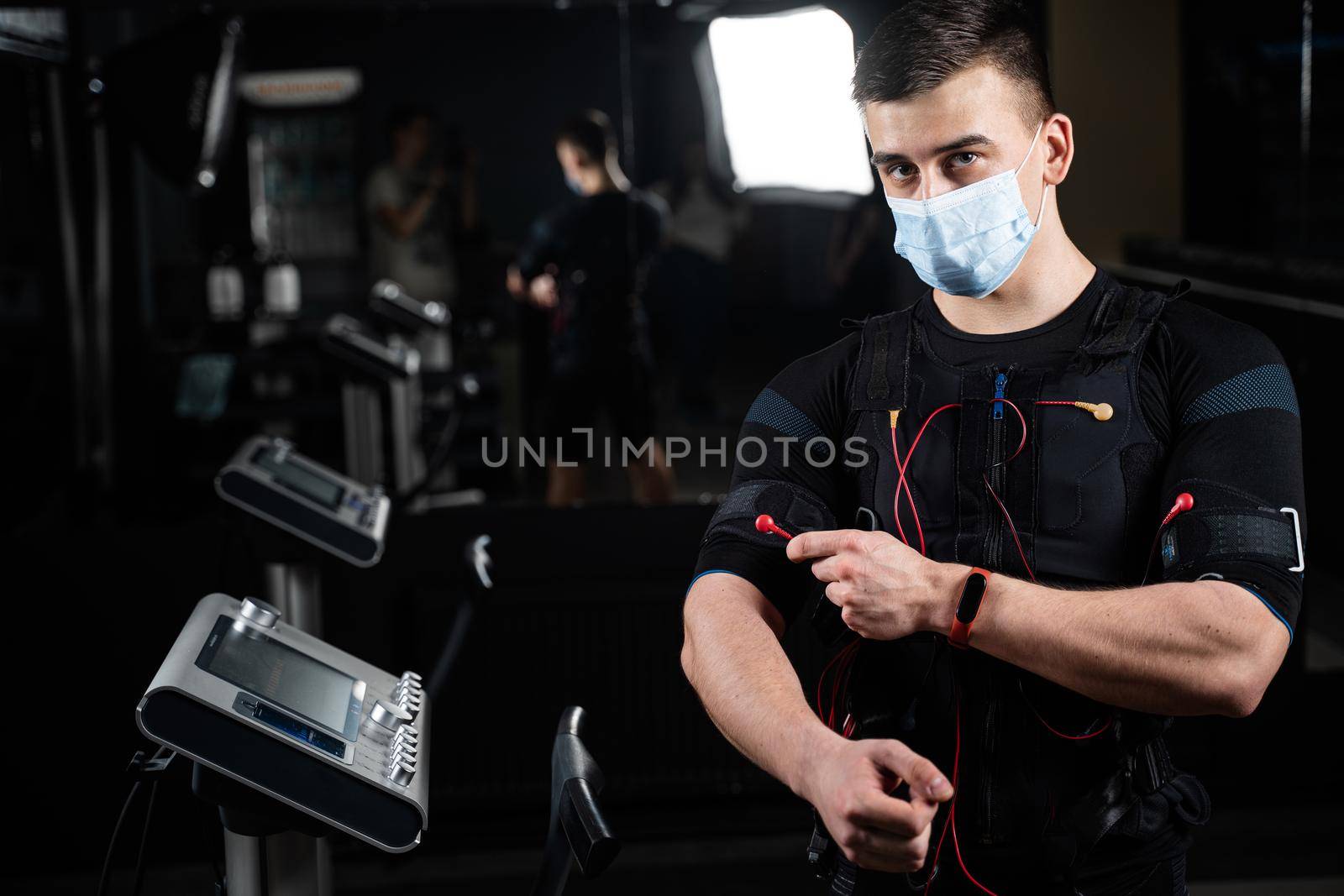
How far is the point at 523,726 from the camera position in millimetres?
3221

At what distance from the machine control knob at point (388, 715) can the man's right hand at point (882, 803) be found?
55 centimetres

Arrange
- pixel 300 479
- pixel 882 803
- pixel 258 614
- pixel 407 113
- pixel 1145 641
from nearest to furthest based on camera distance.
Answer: pixel 882 803 → pixel 1145 641 → pixel 258 614 → pixel 300 479 → pixel 407 113

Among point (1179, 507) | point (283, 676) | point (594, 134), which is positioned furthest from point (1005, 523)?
point (594, 134)

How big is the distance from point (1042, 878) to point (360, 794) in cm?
69

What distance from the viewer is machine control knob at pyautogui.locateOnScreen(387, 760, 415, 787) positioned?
1242 mm

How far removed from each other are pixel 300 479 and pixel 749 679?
3.86 ft

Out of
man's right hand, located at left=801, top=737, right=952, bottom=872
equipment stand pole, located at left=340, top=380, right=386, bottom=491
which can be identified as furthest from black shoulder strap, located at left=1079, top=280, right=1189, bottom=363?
equipment stand pole, located at left=340, top=380, right=386, bottom=491

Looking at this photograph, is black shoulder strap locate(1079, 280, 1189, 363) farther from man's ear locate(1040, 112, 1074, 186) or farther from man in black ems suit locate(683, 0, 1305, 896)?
man's ear locate(1040, 112, 1074, 186)

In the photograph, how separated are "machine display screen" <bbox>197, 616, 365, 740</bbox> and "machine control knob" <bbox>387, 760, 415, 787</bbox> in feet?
0.19

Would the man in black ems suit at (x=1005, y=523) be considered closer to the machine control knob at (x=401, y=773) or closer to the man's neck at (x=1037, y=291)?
the man's neck at (x=1037, y=291)

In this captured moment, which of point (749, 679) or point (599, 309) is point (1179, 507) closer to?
point (749, 679)

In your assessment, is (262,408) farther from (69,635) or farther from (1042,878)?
(1042,878)

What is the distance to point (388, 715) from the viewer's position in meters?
1.42

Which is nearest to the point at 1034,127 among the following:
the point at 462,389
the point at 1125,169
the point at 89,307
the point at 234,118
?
the point at 1125,169
